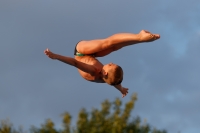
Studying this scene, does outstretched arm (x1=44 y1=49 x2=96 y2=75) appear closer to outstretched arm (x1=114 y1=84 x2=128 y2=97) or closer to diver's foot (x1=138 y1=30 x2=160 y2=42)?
outstretched arm (x1=114 y1=84 x2=128 y2=97)

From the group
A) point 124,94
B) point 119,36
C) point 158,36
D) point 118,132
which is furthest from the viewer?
point 118,132

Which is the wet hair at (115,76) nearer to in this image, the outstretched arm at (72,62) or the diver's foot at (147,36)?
the outstretched arm at (72,62)

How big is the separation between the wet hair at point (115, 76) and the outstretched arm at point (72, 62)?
0.93ft

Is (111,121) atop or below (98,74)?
atop

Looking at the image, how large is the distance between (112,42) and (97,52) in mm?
642

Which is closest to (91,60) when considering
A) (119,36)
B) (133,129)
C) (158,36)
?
(119,36)

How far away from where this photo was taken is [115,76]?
9023mm

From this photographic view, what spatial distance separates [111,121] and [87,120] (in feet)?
2.34

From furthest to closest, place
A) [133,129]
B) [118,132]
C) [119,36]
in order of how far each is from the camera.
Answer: [133,129], [118,132], [119,36]

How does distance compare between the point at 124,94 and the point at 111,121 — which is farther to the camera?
the point at 111,121

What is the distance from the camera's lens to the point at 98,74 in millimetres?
9289

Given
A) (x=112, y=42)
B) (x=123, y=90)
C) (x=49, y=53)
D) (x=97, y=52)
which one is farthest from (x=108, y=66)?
(x=123, y=90)

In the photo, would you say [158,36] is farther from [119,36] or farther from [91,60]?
[91,60]

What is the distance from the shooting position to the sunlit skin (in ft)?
28.0
